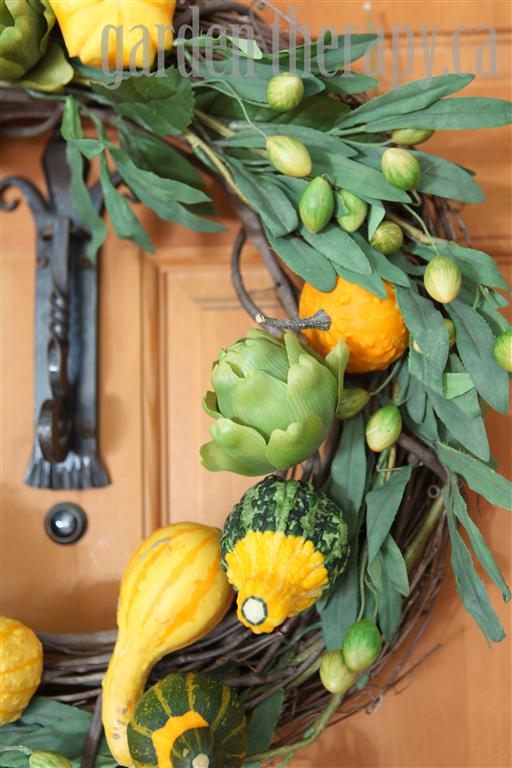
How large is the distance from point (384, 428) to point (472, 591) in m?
0.15

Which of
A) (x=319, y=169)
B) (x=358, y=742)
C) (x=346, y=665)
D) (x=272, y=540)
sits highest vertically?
(x=319, y=169)

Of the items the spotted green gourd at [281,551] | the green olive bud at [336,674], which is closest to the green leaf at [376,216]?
the spotted green gourd at [281,551]

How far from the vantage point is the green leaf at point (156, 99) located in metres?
0.66

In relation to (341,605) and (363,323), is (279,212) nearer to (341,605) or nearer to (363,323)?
(363,323)

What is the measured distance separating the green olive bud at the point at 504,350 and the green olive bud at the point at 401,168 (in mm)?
141

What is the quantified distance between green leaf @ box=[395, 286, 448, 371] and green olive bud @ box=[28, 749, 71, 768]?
1.36 feet

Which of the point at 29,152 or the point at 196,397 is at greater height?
the point at 29,152

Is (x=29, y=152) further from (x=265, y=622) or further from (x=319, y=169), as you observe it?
(x=265, y=622)

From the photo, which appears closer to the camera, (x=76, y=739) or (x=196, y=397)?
(x=76, y=739)

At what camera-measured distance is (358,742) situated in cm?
79

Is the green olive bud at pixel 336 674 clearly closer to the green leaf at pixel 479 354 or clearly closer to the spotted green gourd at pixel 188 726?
the spotted green gourd at pixel 188 726

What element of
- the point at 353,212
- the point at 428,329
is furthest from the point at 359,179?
the point at 428,329

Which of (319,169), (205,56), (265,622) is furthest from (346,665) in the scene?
(205,56)

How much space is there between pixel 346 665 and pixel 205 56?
51 centimetres
